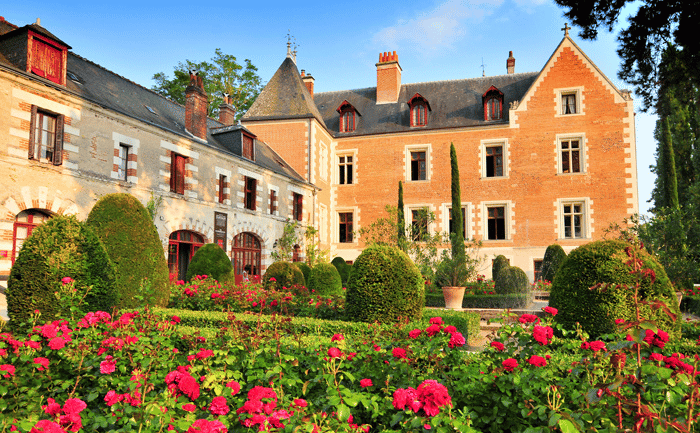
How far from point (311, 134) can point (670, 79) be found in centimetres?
1747

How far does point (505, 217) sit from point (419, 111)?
681cm

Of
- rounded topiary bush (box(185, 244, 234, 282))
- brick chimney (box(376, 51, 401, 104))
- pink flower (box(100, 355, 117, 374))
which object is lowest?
pink flower (box(100, 355, 117, 374))

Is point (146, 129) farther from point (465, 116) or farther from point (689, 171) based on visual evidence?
point (689, 171)

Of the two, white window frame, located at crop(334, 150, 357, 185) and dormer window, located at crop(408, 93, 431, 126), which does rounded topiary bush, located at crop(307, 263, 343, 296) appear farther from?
dormer window, located at crop(408, 93, 431, 126)

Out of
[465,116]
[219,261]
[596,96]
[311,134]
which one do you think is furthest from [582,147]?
[219,261]

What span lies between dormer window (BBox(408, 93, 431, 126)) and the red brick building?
0.05m

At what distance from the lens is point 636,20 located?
6.56 metres

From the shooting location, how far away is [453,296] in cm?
1189

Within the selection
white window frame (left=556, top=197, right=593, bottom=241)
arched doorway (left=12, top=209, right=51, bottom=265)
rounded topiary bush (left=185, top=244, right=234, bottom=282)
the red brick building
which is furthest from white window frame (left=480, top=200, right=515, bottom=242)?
arched doorway (left=12, top=209, right=51, bottom=265)

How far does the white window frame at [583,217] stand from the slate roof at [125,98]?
13157 millimetres

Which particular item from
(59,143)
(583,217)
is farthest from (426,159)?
(59,143)

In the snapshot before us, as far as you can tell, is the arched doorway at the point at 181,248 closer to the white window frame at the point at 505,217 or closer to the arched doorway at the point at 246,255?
the arched doorway at the point at 246,255

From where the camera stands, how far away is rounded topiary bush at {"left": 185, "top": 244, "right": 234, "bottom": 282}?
11656 millimetres

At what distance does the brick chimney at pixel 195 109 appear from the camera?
1702 centimetres
